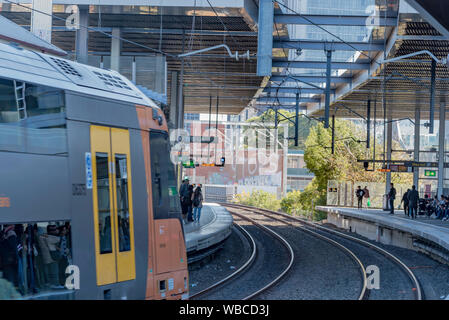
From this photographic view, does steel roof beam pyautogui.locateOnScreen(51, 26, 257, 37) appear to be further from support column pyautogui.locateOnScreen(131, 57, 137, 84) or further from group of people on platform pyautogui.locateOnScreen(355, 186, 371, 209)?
group of people on platform pyautogui.locateOnScreen(355, 186, 371, 209)

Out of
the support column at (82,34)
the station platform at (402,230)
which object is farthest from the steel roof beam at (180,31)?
the station platform at (402,230)

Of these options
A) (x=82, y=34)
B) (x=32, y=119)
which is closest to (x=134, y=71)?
(x=82, y=34)

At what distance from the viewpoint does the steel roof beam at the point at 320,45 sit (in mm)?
24312

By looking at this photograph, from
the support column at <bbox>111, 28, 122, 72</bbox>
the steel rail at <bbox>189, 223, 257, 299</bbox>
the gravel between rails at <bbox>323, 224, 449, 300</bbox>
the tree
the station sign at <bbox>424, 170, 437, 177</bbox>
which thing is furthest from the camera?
the tree

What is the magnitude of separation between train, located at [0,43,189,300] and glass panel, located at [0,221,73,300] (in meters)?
0.01

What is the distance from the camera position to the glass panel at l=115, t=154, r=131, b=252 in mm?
8430

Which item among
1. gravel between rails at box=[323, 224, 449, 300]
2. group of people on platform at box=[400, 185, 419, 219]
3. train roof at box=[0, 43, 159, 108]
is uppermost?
train roof at box=[0, 43, 159, 108]

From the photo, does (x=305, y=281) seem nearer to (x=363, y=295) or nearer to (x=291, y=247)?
(x=363, y=295)

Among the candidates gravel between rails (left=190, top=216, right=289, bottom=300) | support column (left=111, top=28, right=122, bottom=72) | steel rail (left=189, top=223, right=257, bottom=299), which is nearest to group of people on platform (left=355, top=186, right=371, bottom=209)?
gravel between rails (left=190, top=216, right=289, bottom=300)

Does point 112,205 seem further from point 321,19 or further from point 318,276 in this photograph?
point 321,19

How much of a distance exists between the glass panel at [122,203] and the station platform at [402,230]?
12.2 meters

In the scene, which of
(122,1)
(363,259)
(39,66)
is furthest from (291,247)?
(39,66)

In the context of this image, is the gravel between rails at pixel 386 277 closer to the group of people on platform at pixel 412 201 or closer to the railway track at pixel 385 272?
the railway track at pixel 385 272
